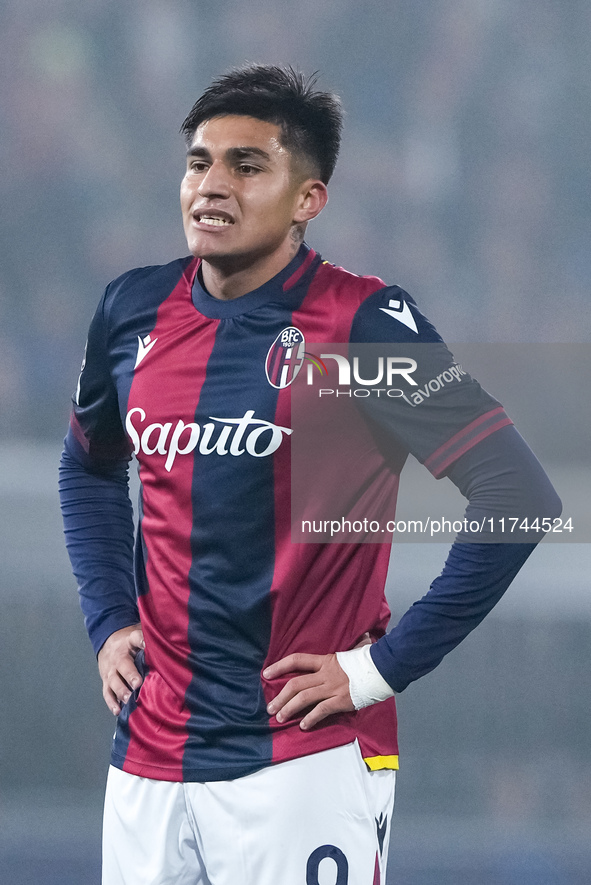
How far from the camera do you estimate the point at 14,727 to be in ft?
8.02

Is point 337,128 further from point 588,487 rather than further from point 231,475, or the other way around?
point 588,487

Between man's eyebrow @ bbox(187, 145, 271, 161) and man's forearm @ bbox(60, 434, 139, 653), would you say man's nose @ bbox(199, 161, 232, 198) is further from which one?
man's forearm @ bbox(60, 434, 139, 653)

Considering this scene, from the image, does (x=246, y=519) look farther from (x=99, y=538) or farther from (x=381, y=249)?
(x=381, y=249)

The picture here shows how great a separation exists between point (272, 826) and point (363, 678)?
197 millimetres

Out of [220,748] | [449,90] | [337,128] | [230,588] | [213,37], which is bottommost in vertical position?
[220,748]

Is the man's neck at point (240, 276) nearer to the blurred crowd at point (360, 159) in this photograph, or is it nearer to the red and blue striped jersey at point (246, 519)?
the red and blue striped jersey at point (246, 519)

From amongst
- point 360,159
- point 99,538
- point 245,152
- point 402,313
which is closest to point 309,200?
point 245,152

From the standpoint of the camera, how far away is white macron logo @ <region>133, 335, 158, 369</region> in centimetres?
131

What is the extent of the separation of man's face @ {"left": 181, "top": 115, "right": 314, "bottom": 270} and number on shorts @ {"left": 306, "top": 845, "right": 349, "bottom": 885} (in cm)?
72

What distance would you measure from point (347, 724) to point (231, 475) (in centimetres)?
33

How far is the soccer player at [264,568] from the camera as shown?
117cm

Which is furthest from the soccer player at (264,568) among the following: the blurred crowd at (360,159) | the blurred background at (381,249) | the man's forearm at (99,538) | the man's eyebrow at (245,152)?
the blurred crowd at (360,159)

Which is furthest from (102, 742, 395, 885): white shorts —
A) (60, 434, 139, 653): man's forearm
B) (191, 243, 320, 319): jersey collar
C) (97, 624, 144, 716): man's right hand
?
(191, 243, 320, 319): jersey collar

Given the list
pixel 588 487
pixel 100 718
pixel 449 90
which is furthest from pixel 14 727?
pixel 449 90
